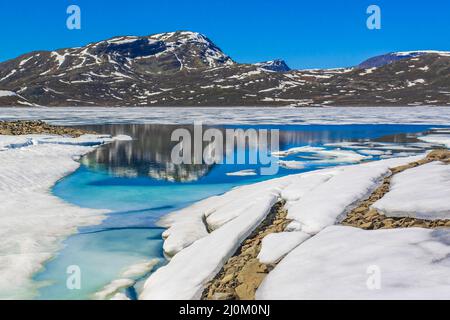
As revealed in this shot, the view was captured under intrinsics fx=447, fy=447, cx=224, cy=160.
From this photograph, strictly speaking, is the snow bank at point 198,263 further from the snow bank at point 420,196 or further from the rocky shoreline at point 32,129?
the rocky shoreline at point 32,129

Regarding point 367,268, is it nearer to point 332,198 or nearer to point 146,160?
point 332,198

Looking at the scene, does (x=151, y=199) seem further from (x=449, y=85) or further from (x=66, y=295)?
(x=449, y=85)

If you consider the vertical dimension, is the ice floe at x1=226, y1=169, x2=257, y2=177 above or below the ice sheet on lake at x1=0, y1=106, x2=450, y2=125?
below

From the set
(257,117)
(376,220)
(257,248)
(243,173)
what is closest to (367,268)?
(376,220)

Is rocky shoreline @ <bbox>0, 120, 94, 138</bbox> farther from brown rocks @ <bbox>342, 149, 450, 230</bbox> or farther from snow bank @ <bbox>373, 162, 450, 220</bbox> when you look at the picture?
snow bank @ <bbox>373, 162, 450, 220</bbox>

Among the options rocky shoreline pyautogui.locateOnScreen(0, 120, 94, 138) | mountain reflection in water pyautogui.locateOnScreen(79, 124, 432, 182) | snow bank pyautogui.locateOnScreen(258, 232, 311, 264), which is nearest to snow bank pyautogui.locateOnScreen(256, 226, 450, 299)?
snow bank pyautogui.locateOnScreen(258, 232, 311, 264)

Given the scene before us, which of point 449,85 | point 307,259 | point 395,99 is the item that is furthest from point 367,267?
point 449,85
